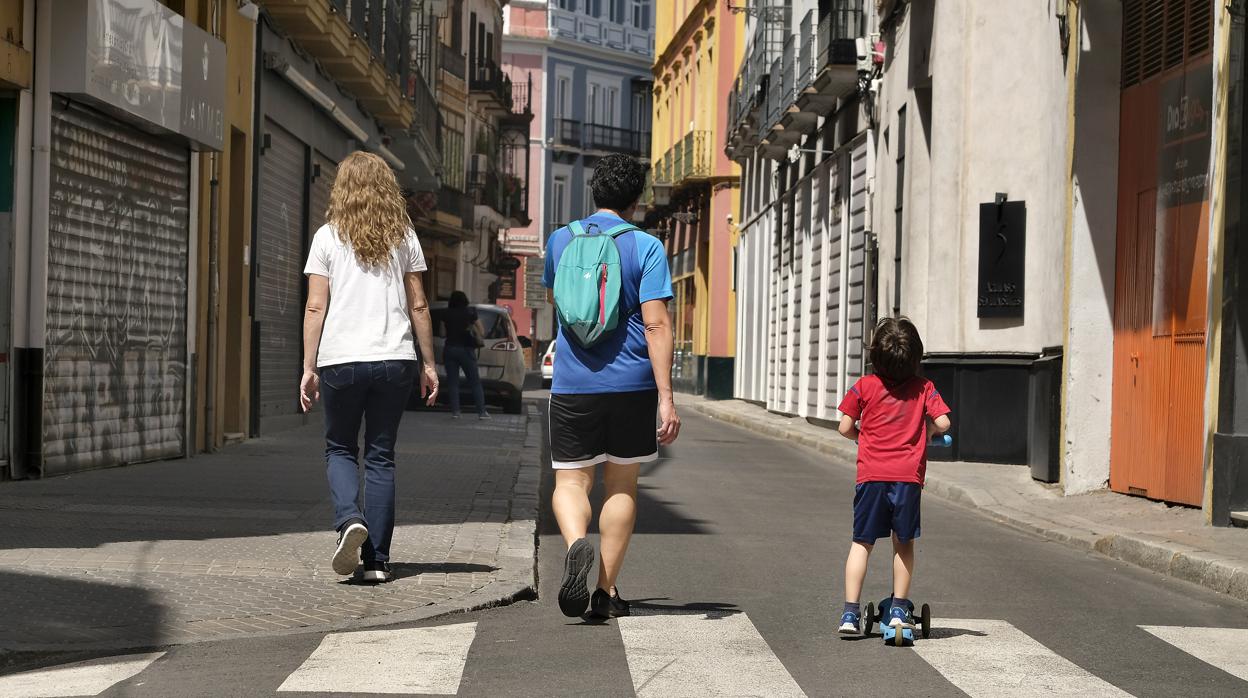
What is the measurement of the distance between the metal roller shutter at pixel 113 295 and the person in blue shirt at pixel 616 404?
5.95 m

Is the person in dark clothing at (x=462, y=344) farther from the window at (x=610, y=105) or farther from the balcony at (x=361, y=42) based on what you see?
the window at (x=610, y=105)

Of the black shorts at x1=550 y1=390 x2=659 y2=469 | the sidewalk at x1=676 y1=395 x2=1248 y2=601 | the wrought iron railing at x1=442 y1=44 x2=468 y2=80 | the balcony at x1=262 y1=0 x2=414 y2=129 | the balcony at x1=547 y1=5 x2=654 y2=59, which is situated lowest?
the sidewalk at x1=676 y1=395 x2=1248 y2=601

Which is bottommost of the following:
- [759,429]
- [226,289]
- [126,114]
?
[759,429]

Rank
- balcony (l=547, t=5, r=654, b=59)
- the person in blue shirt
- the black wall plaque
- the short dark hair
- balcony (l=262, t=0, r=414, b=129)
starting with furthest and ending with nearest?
balcony (l=547, t=5, r=654, b=59) → balcony (l=262, t=0, r=414, b=129) → the black wall plaque → the short dark hair → the person in blue shirt

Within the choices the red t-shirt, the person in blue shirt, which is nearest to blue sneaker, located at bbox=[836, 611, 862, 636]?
the red t-shirt

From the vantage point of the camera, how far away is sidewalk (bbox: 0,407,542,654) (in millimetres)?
6887

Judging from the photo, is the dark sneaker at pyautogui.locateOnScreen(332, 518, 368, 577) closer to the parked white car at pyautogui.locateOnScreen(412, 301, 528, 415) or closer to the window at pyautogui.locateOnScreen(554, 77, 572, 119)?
the parked white car at pyautogui.locateOnScreen(412, 301, 528, 415)

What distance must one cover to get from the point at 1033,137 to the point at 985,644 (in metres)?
12.6

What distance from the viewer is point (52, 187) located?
1228cm

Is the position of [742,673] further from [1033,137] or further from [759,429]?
[759,429]

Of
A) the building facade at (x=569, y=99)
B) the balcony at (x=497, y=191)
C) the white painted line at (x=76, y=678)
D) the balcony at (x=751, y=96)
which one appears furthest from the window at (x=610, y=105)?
the white painted line at (x=76, y=678)

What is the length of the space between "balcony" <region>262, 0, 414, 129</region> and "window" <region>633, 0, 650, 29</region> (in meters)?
47.0

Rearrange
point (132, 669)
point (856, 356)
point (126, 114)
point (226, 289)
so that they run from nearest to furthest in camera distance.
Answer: point (132, 669), point (126, 114), point (226, 289), point (856, 356)

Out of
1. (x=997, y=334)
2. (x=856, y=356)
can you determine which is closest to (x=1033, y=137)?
(x=997, y=334)
